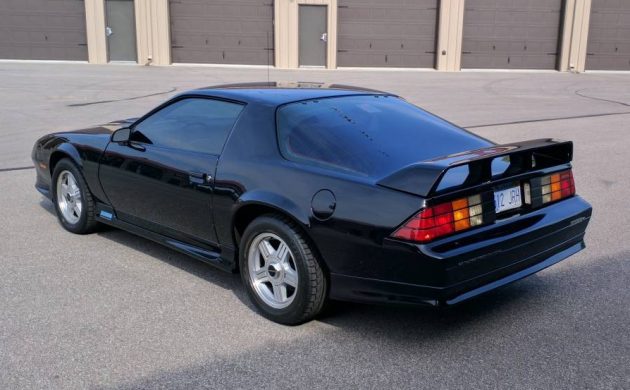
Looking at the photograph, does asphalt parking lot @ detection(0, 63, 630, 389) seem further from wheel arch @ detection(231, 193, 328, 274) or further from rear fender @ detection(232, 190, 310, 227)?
rear fender @ detection(232, 190, 310, 227)

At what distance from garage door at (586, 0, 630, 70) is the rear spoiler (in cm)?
2968

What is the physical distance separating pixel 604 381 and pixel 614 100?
17.2 m

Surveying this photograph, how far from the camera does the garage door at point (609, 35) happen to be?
99.8ft

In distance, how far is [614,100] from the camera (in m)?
18.5

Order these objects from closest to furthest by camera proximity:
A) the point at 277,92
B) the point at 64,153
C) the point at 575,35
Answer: the point at 277,92 < the point at 64,153 < the point at 575,35

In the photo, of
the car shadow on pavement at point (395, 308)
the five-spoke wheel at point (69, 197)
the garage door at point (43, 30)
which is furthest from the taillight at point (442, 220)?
the garage door at point (43, 30)

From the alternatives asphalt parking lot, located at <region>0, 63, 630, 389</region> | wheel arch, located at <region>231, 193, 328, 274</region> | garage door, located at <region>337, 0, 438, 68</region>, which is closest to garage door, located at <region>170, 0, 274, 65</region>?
garage door, located at <region>337, 0, 438, 68</region>

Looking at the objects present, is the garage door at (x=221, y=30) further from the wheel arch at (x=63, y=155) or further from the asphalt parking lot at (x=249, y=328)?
the wheel arch at (x=63, y=155)

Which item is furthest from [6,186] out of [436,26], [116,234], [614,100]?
[436,26]

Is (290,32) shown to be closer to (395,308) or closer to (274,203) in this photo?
(274,203)

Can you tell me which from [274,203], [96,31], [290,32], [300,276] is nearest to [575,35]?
[290,32]

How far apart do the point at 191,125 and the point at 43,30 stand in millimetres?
27194

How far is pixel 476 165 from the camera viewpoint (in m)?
3.50

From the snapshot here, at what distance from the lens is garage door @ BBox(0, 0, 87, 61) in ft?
93.0
